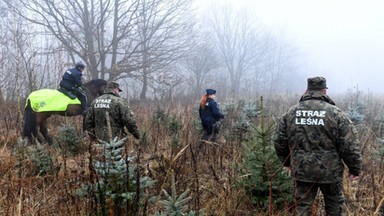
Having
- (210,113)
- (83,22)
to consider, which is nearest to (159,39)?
(83,22)

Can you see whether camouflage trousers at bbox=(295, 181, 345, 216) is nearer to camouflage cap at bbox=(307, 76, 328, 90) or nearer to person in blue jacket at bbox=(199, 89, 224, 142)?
camouflage cap at bbox=(307, 76, 328, 90)

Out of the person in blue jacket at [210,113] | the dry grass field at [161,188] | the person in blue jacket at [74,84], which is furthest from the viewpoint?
the person in blue jacket at [210,113]

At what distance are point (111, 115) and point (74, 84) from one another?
7.37ft

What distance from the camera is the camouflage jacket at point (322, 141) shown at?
348 centimetres

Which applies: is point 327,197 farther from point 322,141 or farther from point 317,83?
point 317,83

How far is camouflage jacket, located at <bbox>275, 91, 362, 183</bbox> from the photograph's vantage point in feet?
11.4

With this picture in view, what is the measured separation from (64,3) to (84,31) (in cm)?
171

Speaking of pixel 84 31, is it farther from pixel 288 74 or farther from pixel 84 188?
pixel 288 74

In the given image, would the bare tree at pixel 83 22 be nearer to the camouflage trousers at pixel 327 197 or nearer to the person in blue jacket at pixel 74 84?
the person in blue jacket at pixel 74 84

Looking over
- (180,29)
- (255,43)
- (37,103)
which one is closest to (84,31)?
(180,29)

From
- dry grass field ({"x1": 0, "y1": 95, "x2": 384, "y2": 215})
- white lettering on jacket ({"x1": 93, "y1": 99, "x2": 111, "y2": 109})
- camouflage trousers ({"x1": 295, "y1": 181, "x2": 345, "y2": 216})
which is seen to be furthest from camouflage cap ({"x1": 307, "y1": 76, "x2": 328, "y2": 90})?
white lettering on jacket ({"x1": 93, "y1": 99, "x2": 111, "y2": 109})

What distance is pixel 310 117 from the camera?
11.8 ft

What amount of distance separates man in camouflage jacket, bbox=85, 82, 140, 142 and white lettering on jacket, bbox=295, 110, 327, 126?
273cm

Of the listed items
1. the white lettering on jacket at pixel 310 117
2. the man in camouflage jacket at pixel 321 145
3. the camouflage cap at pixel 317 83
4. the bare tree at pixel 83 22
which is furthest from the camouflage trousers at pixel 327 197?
the bare tree at pixel 83 22
